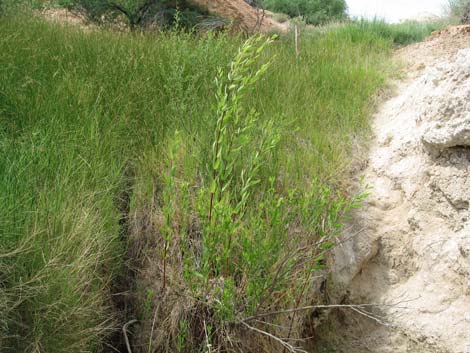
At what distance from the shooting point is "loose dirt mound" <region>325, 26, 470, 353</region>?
351cm

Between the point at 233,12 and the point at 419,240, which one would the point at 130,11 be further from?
the point at 419,240

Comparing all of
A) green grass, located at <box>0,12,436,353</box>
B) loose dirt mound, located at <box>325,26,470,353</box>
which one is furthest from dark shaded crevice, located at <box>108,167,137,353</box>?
loose dirt mound, located at <box>325,26,470,353</box>

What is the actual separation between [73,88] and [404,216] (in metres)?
2.68

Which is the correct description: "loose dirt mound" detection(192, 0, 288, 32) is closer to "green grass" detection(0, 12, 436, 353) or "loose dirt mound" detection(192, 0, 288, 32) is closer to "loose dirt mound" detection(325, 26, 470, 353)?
"green grass" detection(0, 12, 436, 353)

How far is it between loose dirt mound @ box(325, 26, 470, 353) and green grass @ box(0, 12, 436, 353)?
44 centimetres

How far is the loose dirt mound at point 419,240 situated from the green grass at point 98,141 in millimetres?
439

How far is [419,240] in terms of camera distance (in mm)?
3838

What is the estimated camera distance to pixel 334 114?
186 inches

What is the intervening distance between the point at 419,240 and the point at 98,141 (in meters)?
2.39

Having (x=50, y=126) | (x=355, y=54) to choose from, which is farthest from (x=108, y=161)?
(x=355, y=54)

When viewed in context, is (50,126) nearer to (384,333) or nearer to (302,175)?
(302,175)

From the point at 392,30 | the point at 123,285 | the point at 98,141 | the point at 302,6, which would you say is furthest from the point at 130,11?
the point at 302,6

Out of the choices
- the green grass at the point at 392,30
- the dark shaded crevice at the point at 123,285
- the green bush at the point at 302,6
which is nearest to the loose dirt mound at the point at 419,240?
the dark shaded crevice at the point at 123,285

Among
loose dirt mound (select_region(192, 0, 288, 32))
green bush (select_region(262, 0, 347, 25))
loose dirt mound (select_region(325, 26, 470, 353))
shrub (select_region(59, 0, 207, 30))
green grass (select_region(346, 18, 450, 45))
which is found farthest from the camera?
green bush (select_region(262, 0, 347, 25))
